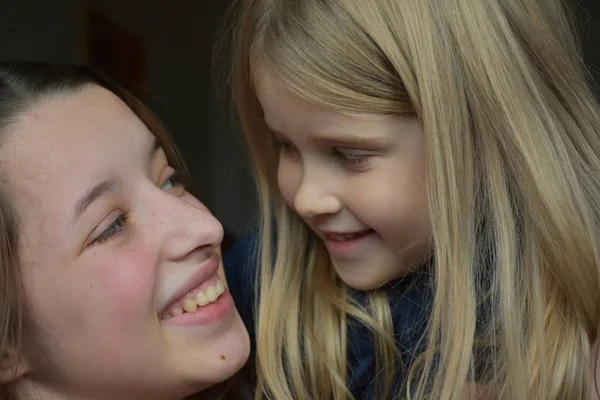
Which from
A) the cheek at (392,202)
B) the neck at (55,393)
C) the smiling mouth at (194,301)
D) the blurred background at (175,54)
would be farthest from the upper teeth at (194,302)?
the blurred background at (175,54)

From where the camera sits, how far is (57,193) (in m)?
0.96

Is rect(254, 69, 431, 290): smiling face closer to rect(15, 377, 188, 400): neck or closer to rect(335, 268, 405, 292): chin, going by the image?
rect(335, 268, 405, 292): chin

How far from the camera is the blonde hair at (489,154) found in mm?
1021

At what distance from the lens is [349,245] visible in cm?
116

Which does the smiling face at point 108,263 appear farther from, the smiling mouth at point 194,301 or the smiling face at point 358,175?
the smiling face at point 358,175

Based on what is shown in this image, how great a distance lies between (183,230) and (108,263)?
0.10 meters

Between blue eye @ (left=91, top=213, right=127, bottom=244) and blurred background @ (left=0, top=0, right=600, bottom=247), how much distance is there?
49cm

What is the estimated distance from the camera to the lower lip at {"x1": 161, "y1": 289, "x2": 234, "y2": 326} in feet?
3.38

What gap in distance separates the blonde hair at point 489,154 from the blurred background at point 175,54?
402 mm

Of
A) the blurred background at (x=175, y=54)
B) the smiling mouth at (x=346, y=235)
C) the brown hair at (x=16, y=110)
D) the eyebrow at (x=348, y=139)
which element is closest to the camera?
the brown hair at (x=16, y=110)

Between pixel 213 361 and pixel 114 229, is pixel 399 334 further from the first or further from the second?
pixel 114 229

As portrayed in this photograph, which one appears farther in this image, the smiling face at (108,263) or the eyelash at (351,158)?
the eyelash at (351,158)

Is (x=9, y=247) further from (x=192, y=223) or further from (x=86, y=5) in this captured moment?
(x=86, y=5)

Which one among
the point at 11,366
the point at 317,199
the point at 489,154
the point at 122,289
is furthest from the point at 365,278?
the point at 11,366
